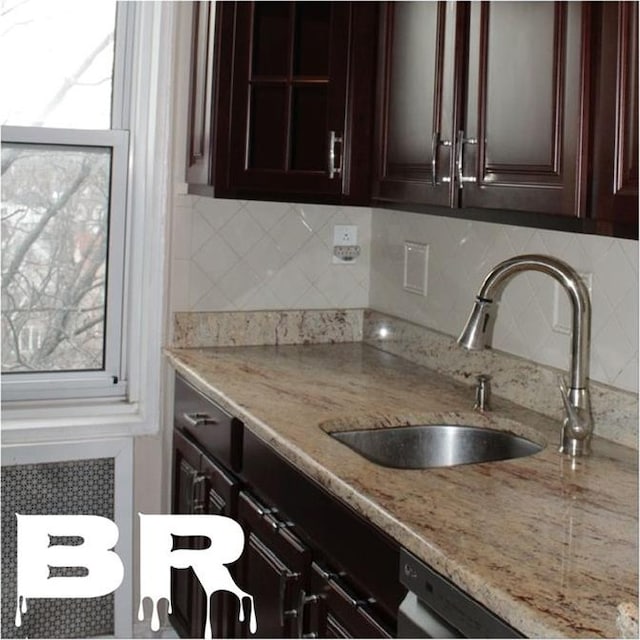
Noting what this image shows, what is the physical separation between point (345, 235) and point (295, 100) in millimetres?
618

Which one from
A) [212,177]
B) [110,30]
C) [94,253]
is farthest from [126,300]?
[110,30]

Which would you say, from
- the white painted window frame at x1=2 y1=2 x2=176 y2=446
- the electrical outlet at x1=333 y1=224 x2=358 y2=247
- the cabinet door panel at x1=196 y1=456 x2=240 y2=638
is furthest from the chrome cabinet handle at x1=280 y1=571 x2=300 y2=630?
the electrical outlet at x1=333 y1=224 x2=358 y2=247

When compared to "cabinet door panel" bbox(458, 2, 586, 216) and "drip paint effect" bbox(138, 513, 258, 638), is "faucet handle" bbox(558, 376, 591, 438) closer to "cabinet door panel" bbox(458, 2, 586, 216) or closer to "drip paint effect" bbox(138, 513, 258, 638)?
"cabinet door panel" bbox(458, 2, 586, 216)

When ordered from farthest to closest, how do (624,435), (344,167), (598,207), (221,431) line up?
(344,167)
(221,431)
(624,435)
(598,207)

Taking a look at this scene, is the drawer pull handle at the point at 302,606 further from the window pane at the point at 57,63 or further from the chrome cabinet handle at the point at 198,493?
the window pane at the point at 57,63

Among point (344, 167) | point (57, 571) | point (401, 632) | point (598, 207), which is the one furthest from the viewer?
point (57, 571)

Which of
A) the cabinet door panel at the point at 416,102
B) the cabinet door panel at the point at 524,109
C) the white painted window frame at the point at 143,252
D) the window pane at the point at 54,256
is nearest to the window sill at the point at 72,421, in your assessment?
the white painted window frame at the point at 143,252

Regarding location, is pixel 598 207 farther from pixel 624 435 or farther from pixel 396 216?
pixel 396 216

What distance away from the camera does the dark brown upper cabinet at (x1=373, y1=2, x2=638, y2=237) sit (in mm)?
1604

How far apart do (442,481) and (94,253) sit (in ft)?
5.65

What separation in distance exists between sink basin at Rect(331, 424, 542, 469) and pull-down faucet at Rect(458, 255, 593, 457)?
0.61 feet

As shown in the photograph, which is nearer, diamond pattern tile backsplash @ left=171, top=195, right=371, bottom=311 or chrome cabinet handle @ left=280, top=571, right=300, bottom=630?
chrome cabinet handle @ left=280, top=571, right=300, bottom=630

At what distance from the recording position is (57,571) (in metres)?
2.98

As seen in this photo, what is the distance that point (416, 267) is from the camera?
9.62ft
